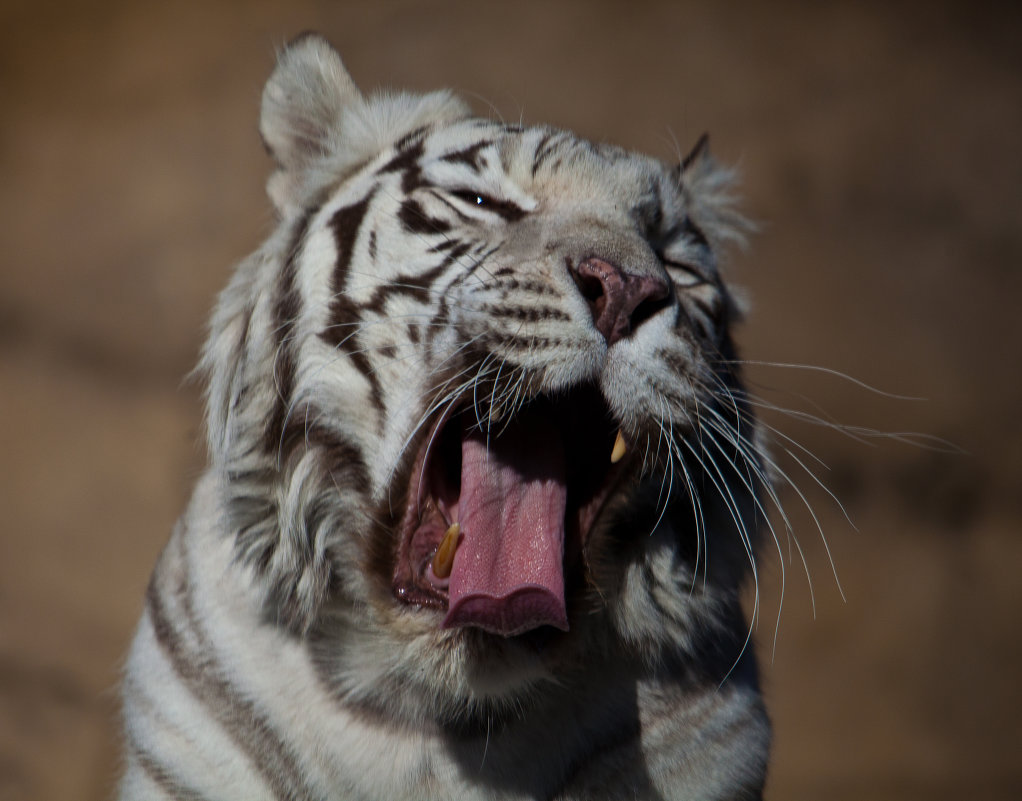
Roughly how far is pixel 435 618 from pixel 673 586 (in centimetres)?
30

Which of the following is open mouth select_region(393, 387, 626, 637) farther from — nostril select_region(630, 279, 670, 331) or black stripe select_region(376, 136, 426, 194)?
black stripe select_region(376, 136, 426, 194)

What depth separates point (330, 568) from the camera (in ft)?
3.99

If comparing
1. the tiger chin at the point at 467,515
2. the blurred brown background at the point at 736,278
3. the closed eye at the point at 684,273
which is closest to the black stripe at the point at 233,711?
the tiger chin at the point at 467,515

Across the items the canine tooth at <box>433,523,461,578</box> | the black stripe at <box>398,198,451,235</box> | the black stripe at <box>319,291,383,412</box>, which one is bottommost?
the canine tooth at <box>433,523,461,578</box>

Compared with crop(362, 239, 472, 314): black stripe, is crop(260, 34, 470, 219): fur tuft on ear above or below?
above

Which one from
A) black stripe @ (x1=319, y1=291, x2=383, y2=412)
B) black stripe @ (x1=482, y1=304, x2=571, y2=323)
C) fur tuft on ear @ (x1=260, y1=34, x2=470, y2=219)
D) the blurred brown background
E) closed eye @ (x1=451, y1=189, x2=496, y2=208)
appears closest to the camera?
black stripe @ (x1=482, y1=304, x2=571, y2=323)

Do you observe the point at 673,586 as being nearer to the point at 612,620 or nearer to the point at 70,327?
the point at 612,620

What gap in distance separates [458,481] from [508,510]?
0.12 m

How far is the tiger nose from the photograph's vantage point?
106 cm

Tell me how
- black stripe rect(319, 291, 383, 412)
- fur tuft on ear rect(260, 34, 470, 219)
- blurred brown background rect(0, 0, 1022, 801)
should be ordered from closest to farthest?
A: black stripe rect(319, 291, 383, 412), fur tuft on ear rect(260, 34, 470, 219), blurred brown background rect(0, 0, 1022, 801)

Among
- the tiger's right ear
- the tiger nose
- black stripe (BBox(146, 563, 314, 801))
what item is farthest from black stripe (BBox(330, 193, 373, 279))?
black stripe (BBox(146, 563, 314, 801))

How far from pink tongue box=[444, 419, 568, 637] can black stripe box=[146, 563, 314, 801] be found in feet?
1.05

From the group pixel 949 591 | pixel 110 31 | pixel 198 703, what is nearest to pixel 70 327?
pixel 110 31

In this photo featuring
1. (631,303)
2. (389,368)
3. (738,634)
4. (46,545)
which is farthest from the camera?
(46,545)
